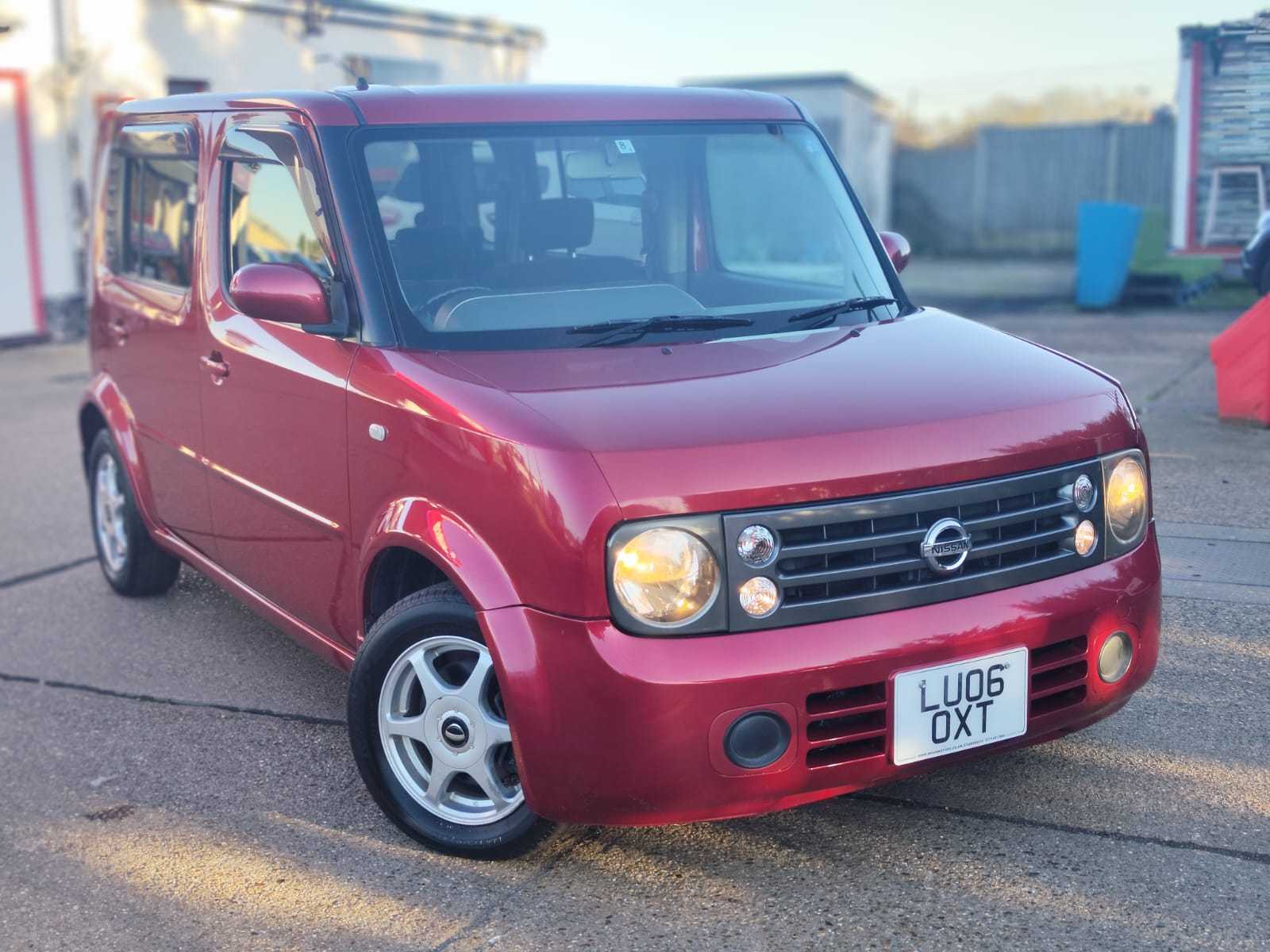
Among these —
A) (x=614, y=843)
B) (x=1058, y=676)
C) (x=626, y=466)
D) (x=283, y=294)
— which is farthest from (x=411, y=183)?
(x=1058, y=676)

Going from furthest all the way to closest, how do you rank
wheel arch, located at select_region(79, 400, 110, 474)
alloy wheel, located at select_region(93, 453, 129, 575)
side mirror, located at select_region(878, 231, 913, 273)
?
wheel arch, located at select_region(79, 400, 110, 474) < alloy wheel, located at select_region(93, 453, 129, 575) < side mirror, located at select_region(878, 231, 913, 273)

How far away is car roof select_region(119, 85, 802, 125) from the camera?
385cm

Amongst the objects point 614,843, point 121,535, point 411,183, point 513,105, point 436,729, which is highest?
point 513,105

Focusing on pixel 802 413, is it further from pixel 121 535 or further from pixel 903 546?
pixel 121 535

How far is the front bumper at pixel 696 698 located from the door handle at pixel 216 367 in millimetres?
1702

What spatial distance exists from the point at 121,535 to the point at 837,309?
3.23 metres

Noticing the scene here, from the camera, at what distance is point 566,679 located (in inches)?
115

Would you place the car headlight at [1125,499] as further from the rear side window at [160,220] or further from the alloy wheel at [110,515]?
the alloy wheel at [110,515]

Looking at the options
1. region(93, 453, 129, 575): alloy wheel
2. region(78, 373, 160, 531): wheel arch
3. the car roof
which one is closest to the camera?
the car roof

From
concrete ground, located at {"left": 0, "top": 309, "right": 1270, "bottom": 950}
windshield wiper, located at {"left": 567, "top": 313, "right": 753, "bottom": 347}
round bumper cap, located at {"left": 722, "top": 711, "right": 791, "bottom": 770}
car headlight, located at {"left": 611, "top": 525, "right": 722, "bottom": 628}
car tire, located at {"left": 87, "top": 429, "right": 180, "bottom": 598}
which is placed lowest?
concrete ground, located at {"left": 0, "top": 309, "right": 1270, "bottom": 950}

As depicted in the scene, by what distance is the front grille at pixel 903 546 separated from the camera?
2939 millimetres

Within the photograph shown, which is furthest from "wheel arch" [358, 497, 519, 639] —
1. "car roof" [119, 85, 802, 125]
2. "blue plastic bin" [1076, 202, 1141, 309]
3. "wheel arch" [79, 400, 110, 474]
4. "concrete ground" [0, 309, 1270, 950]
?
"blue plastic bin" [1076, 202, 1141, 309]

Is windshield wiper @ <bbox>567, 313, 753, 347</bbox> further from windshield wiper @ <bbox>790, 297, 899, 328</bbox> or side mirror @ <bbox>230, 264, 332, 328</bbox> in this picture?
side mirror @ <bbox>230, 264, 332, 328</bbox>

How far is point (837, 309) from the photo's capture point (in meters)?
3.97
